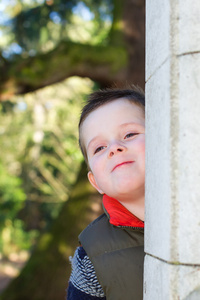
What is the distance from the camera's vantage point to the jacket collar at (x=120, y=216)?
Answer: 1.85 m

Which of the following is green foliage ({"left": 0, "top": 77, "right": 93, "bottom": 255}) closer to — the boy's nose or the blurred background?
the blurred background

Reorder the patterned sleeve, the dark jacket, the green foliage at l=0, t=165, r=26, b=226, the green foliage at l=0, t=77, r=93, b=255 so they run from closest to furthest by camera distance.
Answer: the dark jacket, the patterned sleeve, the green foliage at l=0, t=165, r=26, b=226, the green foliage at l=0, t=77, r=93, b=255

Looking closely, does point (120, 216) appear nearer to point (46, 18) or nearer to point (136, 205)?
point (136, 205)

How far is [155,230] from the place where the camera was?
1204 mm

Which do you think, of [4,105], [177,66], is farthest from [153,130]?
[4,105]

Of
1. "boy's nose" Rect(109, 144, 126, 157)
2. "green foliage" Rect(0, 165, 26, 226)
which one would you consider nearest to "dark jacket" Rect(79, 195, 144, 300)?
"boy's nose" Rect(109, 144, 126, 157)

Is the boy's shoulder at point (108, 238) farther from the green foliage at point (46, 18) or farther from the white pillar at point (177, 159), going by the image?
the green foliage at point (46, 18)

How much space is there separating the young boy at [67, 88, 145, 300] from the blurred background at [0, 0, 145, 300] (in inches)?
143

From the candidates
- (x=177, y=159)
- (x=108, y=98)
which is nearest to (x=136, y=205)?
(x=108, y=98)

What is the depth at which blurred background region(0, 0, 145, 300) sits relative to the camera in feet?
18.4

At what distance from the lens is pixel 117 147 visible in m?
1.76

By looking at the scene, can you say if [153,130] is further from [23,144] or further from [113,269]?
[23,144]

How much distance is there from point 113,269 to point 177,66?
3.08 ft

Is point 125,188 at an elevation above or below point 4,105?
above
